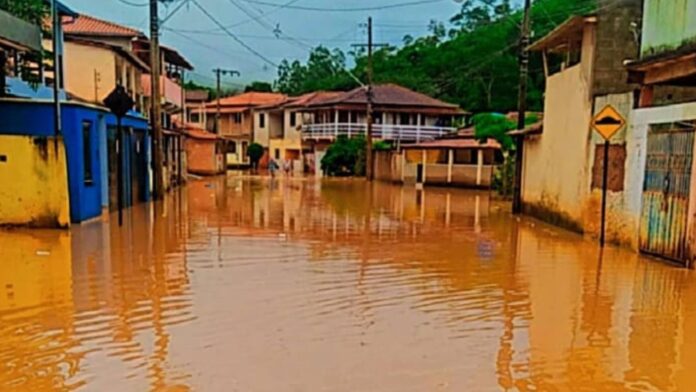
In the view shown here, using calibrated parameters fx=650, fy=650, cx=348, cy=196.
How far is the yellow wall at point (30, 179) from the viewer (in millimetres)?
14453

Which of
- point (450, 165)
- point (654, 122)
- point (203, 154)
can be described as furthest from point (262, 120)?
point (654, 122)

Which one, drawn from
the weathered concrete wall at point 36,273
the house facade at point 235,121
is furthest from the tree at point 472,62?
the weathered concrete wall at point 36,273

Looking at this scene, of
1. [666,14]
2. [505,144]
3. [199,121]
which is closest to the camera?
[666,14]

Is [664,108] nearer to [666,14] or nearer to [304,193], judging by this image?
[666,14]

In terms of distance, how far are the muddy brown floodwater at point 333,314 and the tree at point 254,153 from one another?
49706 millimetres

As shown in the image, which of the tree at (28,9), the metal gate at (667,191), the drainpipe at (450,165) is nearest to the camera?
the metal gate at (667,191)

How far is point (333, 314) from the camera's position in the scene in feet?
26.4

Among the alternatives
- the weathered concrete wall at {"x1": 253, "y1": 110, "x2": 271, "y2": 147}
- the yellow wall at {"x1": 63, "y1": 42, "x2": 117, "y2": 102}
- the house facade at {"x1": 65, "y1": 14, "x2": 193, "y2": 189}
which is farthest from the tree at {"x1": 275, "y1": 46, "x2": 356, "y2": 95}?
the yellow wall at {"x1": 63, "y1": 42, "x2": 117, "y2": 102}

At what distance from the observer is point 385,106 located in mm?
50938

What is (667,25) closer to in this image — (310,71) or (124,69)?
(124,69)

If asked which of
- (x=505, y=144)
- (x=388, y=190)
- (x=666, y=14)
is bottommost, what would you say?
(x=388, y=190)

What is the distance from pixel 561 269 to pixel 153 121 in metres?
17.0

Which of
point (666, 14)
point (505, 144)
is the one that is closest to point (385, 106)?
point (505, 144)

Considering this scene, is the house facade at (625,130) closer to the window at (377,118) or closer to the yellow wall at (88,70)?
the yellow wall at (88,70)
